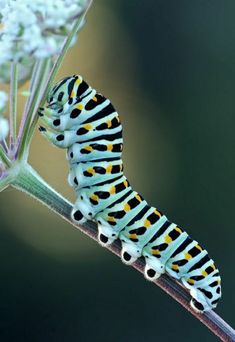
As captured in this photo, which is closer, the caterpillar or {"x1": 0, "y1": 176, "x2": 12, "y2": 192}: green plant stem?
{"x1": 0, "y1": 176, "x2": 12, "y2": 192}: green plant stem

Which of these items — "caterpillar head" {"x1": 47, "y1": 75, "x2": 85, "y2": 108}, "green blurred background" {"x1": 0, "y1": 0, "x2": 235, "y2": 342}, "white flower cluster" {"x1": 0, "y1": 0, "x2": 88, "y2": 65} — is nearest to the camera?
"white flower cluster" {"x1": 0, "y1": 0, "x2": 88, "y2": 65}

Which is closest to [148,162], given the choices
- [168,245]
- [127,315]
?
[127,315]

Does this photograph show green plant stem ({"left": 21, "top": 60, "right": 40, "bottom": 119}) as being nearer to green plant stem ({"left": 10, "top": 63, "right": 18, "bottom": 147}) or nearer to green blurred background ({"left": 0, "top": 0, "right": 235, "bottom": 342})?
green plant stem ({"left": 10, "top": 63, "right": 18, "bottom": 147})

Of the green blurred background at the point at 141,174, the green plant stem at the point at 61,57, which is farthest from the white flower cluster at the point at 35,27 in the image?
the green blurred background at the point at 141,174

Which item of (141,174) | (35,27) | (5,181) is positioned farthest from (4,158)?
(141,174)

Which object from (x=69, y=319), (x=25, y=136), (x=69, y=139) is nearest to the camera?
(x=25, y=136)

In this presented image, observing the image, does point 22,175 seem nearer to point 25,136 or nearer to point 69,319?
point 25,136

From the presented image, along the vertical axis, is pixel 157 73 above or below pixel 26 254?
above

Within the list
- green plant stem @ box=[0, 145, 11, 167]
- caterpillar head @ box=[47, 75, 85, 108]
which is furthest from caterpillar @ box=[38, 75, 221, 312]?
green plant stem @ box=[0, 145, 11, 167]
